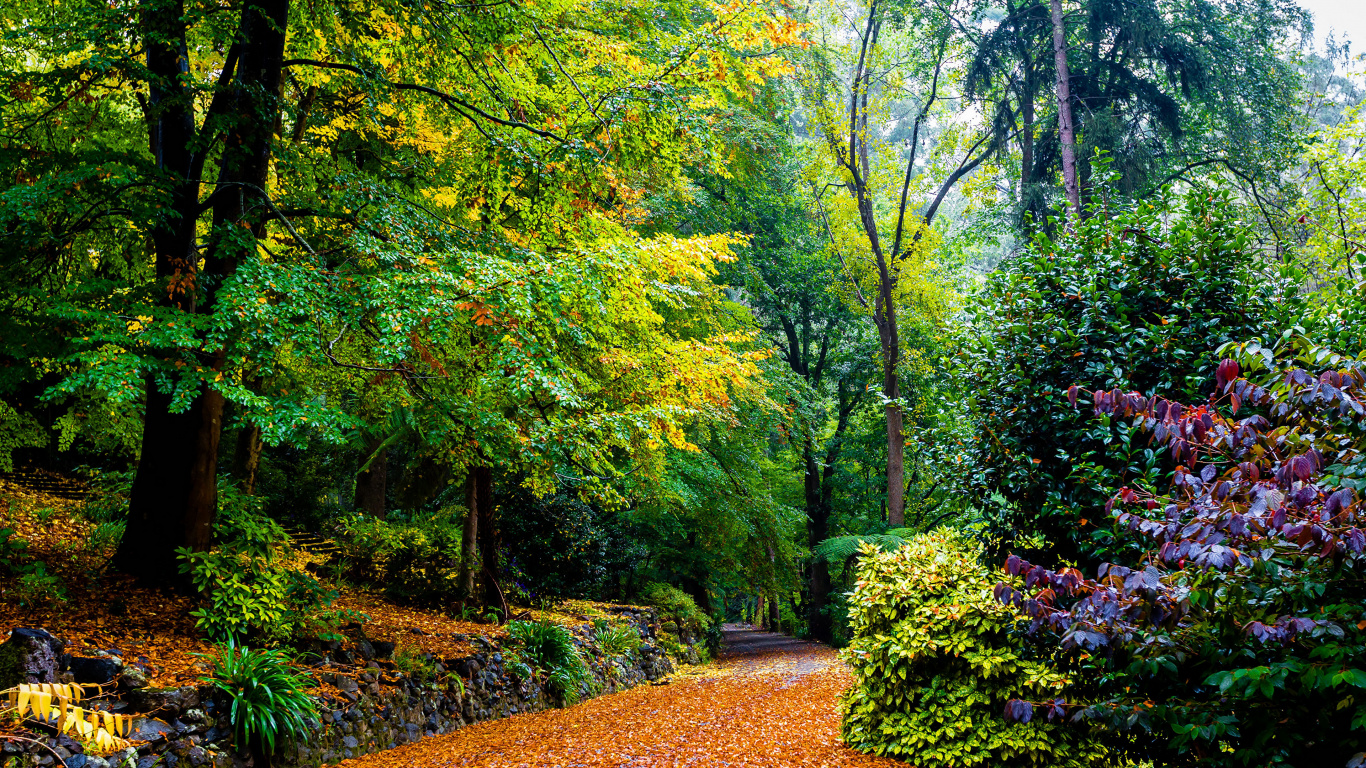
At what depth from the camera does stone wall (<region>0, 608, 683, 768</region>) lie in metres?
4.22

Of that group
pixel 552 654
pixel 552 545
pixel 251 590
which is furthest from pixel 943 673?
pixel 552 545

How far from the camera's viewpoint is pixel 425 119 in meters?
8.53

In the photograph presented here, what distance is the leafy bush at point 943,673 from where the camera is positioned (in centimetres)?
473

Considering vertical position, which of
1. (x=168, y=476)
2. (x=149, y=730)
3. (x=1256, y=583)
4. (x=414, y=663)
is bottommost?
(x=414, y=663)

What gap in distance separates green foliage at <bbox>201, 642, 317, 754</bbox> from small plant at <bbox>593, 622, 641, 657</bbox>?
5.38 meters

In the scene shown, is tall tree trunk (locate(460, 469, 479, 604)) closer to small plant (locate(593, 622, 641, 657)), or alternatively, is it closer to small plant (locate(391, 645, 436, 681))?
small plant (locate(593, 622, 641, 657))

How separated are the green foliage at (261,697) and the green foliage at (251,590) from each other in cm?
48

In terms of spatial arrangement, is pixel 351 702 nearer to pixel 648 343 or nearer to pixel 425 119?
pixel 648 343

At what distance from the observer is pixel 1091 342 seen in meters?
4.85

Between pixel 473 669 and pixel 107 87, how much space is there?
6014 mm

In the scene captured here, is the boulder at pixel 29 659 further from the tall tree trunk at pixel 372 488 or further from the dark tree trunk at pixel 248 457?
the tall tree trunk at pixel 372 488

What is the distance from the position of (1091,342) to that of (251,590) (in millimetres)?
6361

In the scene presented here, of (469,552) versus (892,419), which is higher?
(892,419)

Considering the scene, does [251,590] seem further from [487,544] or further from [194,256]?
[487,544]
